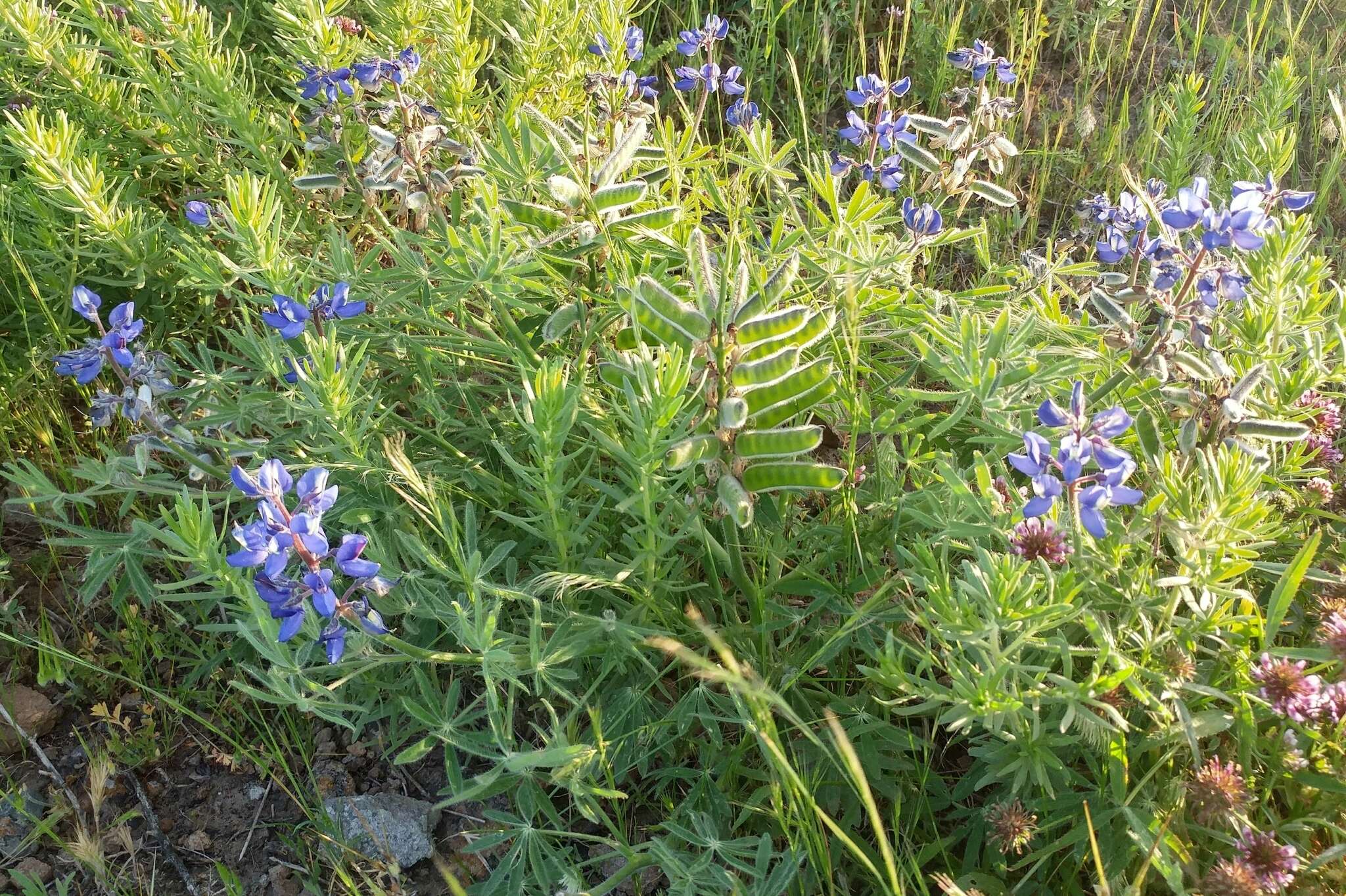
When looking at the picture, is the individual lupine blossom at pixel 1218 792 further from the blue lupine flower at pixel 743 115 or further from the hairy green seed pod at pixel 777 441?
the blue lupine flower at pixel 743 115

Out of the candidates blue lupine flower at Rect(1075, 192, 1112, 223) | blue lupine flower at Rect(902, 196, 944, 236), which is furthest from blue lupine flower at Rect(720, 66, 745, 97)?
blue lupine flower at Rect(1075, 192, 1112, 223)

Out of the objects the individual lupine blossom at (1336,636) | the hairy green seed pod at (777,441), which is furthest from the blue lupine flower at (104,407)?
the individual lupine blossom at (1336,636)

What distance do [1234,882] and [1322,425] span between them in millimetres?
1263

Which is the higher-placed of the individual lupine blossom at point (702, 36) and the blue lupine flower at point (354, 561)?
the individual lupine blossom at point (702, 36)

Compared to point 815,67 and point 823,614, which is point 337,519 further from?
point 815,67

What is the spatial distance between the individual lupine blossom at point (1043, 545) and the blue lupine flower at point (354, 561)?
3.99 ft

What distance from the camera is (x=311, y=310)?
7.82 ft

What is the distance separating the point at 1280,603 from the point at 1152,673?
1.05ft

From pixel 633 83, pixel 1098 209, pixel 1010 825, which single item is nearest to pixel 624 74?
pixel 633 83

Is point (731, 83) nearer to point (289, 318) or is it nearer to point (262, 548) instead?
point (289, 318)

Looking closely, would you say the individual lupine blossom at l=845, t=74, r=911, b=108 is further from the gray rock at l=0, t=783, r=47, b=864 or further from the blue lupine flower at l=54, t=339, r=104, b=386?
the gray rock at l=0, t=783, r=47, b=864

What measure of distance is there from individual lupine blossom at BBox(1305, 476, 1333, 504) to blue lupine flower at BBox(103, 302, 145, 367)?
9.40ft

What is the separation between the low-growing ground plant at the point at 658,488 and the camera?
6.52 feet

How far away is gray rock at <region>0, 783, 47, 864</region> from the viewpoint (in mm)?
2541
